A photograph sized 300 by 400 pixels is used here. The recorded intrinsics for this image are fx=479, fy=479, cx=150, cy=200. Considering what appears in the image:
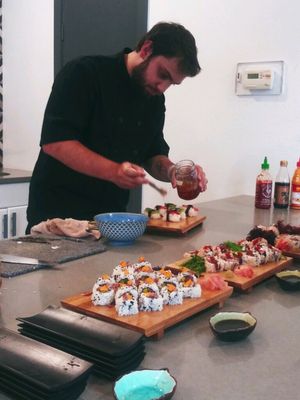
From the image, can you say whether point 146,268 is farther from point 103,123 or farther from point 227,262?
point 103,123

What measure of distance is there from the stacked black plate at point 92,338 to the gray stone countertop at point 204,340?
2cm

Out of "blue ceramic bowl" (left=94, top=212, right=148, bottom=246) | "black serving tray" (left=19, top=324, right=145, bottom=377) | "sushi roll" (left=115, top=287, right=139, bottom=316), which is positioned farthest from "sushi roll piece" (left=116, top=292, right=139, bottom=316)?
"blue ceramic bowl" (left=94, top=212, right=148, bottom=246)

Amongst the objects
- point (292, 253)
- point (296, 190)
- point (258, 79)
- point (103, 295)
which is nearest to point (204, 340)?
point (103, 295)

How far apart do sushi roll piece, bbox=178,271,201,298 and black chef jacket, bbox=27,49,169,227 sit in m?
0.87

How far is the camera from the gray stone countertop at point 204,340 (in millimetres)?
641

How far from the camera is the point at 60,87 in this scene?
164cm

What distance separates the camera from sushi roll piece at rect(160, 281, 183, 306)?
2.77ft

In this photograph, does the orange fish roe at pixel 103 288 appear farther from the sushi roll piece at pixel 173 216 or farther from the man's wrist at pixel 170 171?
the man's wrist at pixel 170 171

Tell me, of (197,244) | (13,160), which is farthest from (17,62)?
(197,244)

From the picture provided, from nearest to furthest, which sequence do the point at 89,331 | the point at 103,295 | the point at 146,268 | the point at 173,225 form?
the point at 89,331, the point at 103,295, the point at 146,268, the point at 173,225

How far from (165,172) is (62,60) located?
152 cm

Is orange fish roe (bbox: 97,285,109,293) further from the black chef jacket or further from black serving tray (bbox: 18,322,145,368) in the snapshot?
the black chef jacket

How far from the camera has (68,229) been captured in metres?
1.41

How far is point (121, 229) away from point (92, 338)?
66 centimetres
